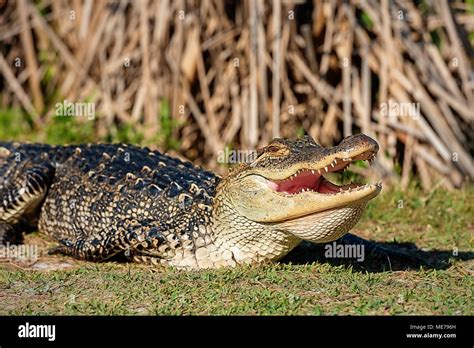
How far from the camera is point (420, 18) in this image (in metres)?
8.87

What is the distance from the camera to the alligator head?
4.71 meters

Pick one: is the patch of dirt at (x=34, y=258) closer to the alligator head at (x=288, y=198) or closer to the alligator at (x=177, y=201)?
the alligator at (x=177, y=201)

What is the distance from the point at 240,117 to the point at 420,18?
2164 mm

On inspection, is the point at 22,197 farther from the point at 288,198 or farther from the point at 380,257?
the point at 380,257

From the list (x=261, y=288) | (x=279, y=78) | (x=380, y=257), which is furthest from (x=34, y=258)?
(x=279, y=78)

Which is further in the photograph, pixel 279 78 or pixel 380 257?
pixel 279 78

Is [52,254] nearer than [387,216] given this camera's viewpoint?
Yes

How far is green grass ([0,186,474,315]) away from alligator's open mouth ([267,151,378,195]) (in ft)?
1.77

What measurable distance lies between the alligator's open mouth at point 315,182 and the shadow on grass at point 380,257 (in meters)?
0.69

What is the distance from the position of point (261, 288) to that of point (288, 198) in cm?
55

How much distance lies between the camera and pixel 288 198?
493cm

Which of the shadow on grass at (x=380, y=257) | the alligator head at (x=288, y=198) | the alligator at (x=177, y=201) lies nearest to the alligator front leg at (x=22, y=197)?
the alligator at (x=177, y=201)

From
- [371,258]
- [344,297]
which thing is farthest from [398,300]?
[371,258]

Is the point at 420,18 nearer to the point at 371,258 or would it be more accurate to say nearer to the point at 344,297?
the point at 371,258
